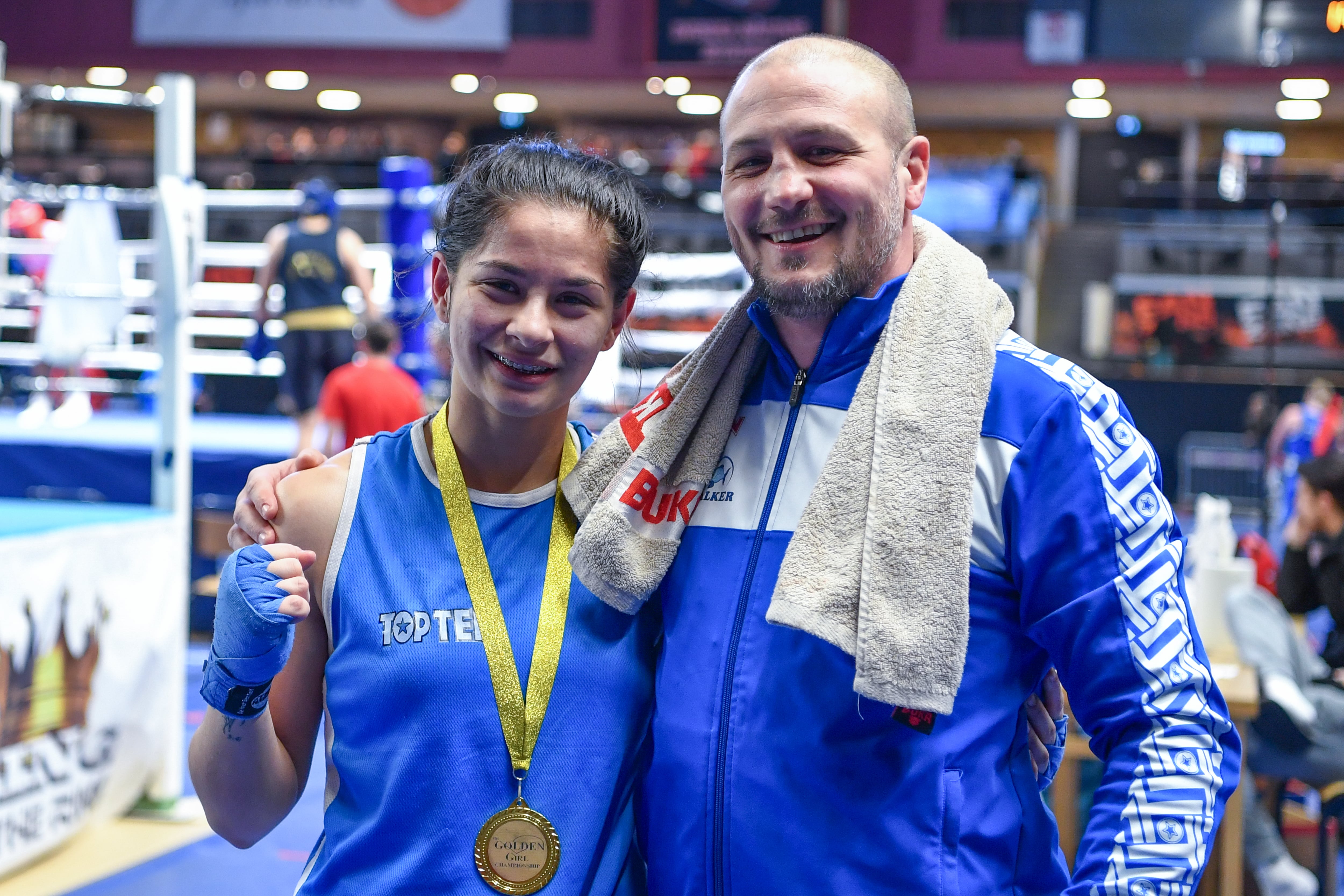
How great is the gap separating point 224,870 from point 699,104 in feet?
39.7

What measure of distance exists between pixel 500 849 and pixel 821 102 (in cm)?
Answer: 78

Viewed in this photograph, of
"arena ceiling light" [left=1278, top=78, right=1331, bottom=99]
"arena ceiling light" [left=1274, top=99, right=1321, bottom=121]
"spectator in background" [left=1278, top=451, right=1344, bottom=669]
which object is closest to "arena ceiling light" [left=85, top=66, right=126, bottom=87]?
"arena ceiling light" [left=1278, top=78, right=1331, bottom=99]

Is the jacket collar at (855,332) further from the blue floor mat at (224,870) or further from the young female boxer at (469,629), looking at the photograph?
the blue floor mat at (224,870)

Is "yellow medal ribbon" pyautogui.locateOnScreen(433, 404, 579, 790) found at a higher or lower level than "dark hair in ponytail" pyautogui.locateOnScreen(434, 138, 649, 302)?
lower

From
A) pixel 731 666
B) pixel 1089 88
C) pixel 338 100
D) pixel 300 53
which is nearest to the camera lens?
pixel 731 666

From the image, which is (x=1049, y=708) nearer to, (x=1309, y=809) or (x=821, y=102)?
(x=821, y=102)

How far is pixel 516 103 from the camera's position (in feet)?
46.5

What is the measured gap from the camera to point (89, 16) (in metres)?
12.4

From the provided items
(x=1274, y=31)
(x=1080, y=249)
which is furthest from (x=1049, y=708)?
(x=1080, y=249)

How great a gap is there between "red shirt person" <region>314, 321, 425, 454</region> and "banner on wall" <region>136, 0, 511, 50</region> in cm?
794

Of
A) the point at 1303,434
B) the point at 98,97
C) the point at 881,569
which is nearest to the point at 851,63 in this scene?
the point at 881,569

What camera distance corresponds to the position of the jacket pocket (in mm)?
1071

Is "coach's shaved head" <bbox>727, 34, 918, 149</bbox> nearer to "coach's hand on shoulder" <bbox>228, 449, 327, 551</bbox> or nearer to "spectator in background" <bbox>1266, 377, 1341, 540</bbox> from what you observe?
"coach's hand on shoulder" <bbox>228, 449, 327, 551</bbox>

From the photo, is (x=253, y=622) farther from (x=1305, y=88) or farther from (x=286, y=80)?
(x=286, y=80)
